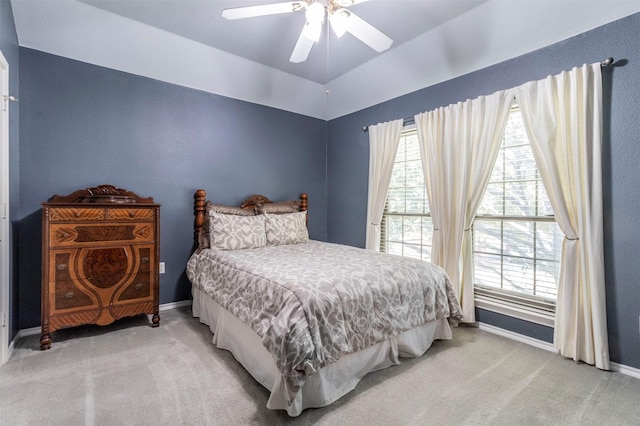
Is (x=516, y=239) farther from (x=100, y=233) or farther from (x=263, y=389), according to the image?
(x=100, y=233)

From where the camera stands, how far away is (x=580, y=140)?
7.27ft

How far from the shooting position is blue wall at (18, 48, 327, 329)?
105 inches

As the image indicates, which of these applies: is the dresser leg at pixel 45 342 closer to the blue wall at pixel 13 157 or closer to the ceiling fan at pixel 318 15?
the blue wall at pixel 13 157

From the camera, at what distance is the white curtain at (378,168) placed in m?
3.65

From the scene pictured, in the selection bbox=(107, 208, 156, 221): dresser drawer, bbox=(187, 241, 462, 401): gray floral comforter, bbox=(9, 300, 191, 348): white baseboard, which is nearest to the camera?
bbox=(187, 241, 462, 401): gray floral comforter

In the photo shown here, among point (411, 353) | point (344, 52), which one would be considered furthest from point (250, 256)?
point (344, 52)

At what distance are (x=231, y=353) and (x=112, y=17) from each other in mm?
3075

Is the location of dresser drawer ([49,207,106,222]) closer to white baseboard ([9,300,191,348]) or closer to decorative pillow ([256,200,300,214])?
white baseboard ([9,300,191,348])

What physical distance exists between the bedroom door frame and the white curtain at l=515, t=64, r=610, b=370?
3.94 metres

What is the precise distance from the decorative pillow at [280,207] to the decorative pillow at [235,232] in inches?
15.8

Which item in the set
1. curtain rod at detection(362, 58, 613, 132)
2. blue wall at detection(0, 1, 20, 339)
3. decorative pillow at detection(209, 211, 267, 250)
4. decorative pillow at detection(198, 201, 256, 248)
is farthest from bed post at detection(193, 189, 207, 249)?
curtain rod at detection(362, 58, 613, 132)

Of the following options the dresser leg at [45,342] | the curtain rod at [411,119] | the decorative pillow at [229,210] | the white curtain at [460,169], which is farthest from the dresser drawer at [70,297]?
the curtain rod at [411,119]

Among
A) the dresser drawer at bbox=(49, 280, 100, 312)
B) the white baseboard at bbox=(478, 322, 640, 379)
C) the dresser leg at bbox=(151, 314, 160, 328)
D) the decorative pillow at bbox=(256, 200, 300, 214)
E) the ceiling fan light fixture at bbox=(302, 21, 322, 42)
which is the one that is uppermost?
the ceiling fan light fixture at bbox=(302, 21, 322, 42)

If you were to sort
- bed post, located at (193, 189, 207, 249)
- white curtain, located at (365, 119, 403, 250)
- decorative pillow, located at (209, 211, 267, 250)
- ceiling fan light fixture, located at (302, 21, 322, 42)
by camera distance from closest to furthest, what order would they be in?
ceiling fan light fixture, located at (302, 21, 322, 42)
decorative pillow, located at (209, 211, 267, 250)
bed post, located at (193, 189, 207, 249)
white curtain, located at (365, 119, 403, 250)
